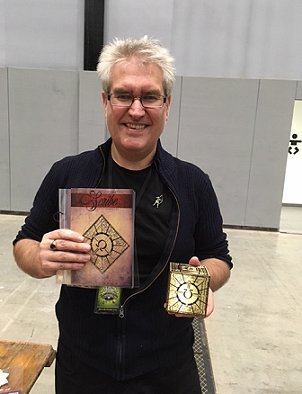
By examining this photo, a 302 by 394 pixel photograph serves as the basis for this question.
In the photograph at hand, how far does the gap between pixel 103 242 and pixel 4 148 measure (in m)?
4.91

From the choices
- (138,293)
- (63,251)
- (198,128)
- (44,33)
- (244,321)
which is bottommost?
(244,321)

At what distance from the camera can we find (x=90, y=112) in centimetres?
505

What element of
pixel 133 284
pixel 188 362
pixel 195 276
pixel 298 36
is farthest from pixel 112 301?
pixel 298 36

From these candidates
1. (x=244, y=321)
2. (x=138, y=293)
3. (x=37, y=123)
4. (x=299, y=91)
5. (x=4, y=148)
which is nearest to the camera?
(x=138, y=293)

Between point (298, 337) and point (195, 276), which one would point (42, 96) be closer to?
point (298, 337)

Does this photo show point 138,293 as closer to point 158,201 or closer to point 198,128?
point 158,201

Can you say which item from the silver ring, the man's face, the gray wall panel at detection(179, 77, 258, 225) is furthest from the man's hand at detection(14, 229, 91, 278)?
the gray wall panel at detection(179, 77, 258, 225)

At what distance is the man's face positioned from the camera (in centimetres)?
92

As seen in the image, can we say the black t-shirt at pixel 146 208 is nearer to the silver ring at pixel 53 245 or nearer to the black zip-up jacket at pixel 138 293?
the black zip-up jacket at pixel 138 293

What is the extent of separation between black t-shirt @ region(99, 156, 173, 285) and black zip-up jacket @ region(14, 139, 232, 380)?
0.02m

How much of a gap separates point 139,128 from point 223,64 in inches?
191

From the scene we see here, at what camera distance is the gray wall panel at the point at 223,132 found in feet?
16.2

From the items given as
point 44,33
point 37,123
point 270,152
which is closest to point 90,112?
point 37,123

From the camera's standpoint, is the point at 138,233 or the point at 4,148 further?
the point at 4,148
